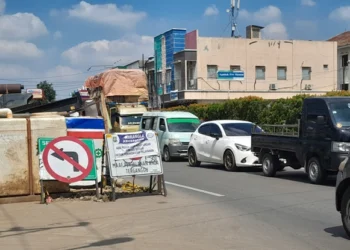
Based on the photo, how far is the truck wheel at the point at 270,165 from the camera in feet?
48.4

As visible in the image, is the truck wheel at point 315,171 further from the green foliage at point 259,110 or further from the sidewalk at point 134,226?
the green foliage at point 259,110

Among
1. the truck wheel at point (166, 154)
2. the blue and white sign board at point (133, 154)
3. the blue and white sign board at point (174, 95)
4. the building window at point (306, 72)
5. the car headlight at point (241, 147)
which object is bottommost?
the truck wheel at point (166, 154)

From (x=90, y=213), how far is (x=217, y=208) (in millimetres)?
2352

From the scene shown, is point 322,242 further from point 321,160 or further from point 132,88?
point 132,88

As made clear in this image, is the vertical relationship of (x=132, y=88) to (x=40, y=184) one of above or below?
above

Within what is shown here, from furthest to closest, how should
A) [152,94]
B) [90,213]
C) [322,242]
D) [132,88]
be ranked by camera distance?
[152,94]
[132,88]
[90,213]
[322,242]

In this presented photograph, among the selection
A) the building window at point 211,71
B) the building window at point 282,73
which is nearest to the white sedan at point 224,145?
the building window at point 211,71

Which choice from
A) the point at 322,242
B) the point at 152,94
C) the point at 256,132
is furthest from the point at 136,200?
the point at 152,94

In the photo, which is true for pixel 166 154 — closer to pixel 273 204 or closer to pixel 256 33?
pixel 273 204

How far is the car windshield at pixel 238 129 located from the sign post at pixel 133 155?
645 cm

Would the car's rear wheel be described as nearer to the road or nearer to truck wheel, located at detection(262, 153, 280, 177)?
truck wheel, located at detection(262, 153, 280, 177)

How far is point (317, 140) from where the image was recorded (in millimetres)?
12703

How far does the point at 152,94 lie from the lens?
158 feet

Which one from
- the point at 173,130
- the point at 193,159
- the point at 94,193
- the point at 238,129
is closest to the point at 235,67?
the point at 173,130
